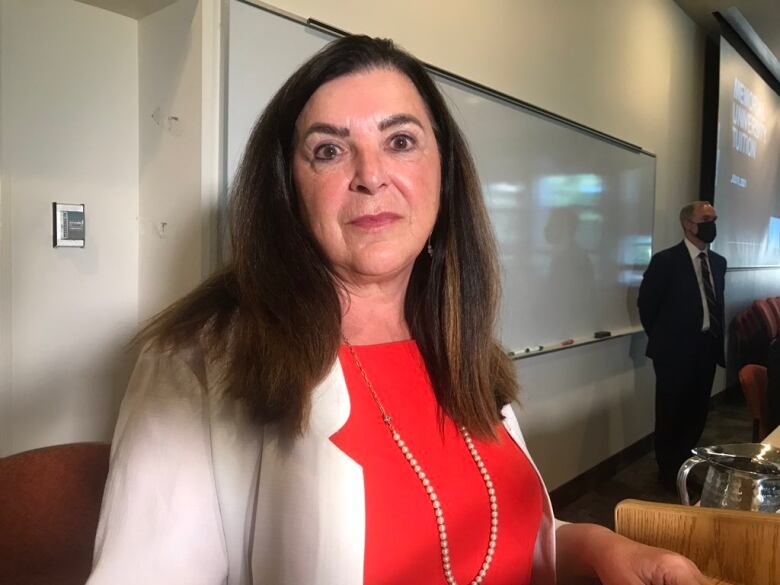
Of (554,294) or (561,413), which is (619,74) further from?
(561,413)

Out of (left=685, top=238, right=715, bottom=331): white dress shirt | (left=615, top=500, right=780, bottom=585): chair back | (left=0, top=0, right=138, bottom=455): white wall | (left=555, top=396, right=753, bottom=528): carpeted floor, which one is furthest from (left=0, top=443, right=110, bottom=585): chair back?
(left=685, top=238, right=715, bottom=331): white dress shirt

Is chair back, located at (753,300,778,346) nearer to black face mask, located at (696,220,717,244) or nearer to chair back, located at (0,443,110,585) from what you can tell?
black face mask, located at (696,220,717,244)

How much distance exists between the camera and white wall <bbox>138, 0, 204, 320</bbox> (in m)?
1.41

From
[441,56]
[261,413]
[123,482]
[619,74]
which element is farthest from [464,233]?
[619,74]

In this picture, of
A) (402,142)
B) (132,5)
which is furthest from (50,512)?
(132,5)

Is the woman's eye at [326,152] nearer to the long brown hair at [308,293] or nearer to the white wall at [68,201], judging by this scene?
the long brown hair at [308,293]

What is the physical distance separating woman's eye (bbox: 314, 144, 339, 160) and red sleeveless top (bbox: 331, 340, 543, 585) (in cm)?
28

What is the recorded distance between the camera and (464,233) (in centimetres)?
102

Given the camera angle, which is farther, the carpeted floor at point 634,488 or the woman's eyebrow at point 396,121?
the carpeted floor at point 634,488

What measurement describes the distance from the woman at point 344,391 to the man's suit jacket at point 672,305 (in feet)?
8.53

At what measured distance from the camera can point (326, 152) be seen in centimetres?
83

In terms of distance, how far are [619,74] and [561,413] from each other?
79.6 inches

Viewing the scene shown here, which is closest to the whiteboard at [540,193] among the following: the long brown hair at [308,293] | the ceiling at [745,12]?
the long brown hair at [308,293]

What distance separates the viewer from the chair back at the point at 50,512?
946 mm
